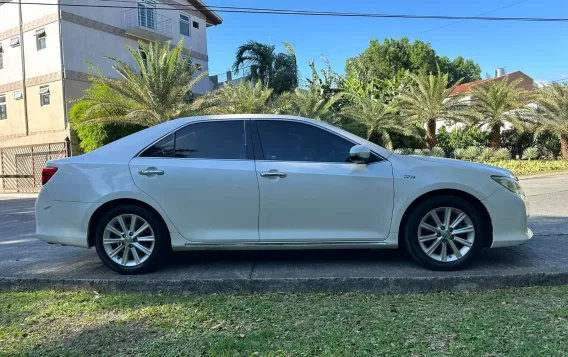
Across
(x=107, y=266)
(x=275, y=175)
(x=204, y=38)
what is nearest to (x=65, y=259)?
(x=107, y=266)

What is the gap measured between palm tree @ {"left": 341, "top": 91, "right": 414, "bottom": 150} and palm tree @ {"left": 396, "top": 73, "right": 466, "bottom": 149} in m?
0.66

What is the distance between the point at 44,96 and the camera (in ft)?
69.4

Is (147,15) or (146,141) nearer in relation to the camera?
(146,141)

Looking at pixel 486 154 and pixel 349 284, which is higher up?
pixel 486 154

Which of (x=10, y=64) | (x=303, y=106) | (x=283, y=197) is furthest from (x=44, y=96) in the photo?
(x=283, y=197)

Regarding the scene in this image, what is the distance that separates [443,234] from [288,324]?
1.82m

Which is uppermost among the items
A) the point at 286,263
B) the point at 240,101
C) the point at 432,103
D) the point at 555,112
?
the point at 240,101

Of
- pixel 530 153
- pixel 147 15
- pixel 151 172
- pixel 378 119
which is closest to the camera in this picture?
pixel 151 172

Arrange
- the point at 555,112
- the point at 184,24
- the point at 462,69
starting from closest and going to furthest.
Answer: the point at 555,112 < the point at 184,24 < the point at 462,69

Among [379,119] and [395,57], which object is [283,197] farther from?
[395,57]

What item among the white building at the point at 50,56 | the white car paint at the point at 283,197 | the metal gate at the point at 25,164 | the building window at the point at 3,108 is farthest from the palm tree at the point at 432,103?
the building window at the point at 3,108

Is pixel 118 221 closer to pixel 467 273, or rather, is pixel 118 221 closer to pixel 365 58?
pixel 467 273

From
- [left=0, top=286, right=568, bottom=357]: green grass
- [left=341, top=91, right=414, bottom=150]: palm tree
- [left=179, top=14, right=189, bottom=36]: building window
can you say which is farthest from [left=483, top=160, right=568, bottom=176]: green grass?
[left=179, top=14, right=189, bottom=36]: building window

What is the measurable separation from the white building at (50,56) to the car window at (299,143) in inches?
669
